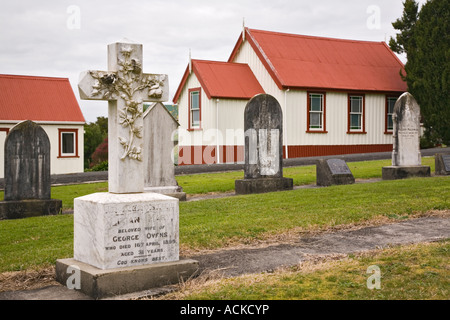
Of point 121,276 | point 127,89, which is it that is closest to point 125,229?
point 121,276

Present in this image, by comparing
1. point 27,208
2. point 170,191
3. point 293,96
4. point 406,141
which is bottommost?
point 27,208

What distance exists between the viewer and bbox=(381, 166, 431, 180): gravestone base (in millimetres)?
17625

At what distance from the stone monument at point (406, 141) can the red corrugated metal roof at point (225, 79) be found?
11389 millimetres

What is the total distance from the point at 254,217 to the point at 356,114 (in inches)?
873

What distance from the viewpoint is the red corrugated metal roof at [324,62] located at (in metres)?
29.1

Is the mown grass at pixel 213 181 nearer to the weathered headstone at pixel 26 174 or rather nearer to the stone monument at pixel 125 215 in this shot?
the weathered headstone at pixel 26 174

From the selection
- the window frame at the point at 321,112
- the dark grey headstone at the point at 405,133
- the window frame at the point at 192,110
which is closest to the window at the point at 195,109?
the window frame at the point at 192,110

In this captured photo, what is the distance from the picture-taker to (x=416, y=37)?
2967 cm

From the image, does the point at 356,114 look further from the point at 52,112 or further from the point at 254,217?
the point at 254,217

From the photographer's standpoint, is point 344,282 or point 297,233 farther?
point 297,233

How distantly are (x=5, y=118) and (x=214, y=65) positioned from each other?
11.4 metres

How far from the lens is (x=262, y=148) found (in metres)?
15.7

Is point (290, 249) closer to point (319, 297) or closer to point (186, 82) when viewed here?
point (319, 297)
